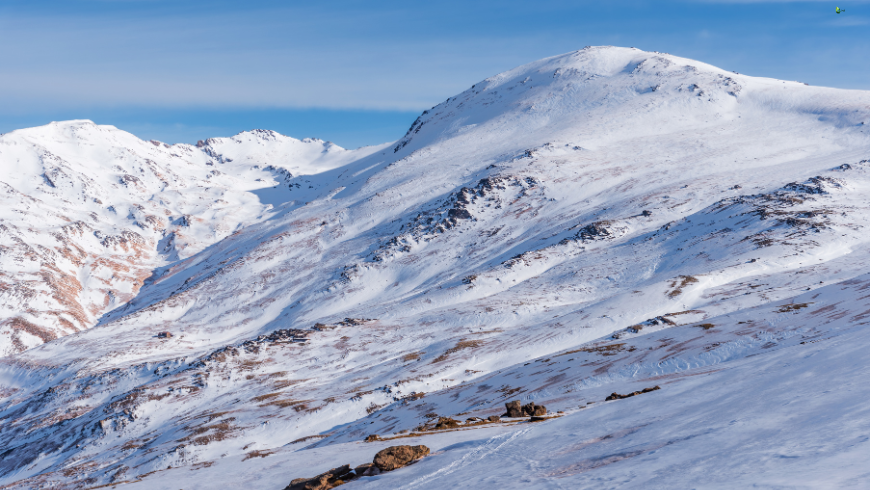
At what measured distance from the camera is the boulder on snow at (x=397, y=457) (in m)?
17.1

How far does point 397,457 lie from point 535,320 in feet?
195

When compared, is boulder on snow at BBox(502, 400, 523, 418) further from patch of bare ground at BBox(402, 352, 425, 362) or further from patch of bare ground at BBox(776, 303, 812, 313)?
patch of bare ground at BBox(402, 352, 425, 362)

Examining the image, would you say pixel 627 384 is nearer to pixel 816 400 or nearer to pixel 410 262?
pixel 816 400

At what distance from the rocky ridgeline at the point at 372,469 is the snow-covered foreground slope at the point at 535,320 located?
79cm

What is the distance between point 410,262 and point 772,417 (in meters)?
107

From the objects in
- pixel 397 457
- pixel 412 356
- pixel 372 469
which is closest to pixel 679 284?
pixel 412 356

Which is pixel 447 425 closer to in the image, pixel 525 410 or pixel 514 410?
pixel 514 410

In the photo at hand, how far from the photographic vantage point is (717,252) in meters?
77.9

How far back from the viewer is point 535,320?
245ft

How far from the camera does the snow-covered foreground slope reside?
51.0 ft

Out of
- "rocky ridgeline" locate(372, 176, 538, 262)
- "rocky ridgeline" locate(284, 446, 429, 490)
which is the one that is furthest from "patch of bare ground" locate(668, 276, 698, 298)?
"rocky ridgeline" locate(372, 176, 538, 262)

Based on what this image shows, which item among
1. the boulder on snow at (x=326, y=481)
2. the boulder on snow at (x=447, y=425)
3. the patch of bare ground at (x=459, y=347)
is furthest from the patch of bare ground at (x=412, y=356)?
the boulder on snow at (x=326, y=481)

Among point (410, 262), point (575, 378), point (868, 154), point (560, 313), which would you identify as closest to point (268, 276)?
point (410, 262)

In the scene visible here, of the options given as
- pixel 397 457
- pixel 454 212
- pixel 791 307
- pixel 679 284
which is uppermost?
pixel 454 212
